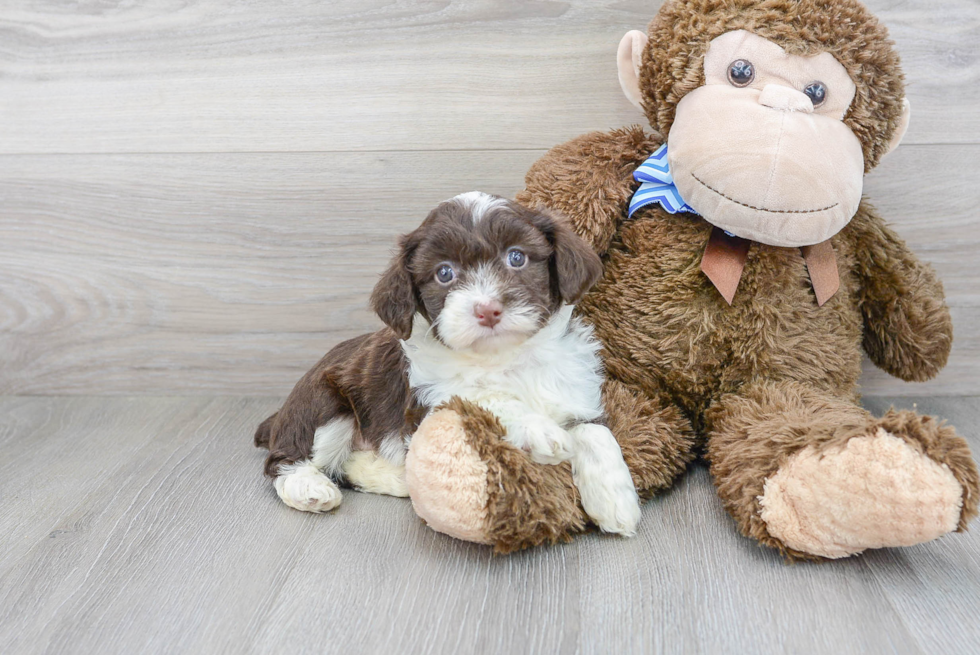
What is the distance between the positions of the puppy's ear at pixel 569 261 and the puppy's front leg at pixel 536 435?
26 centimetres

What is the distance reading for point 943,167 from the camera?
2229 mm

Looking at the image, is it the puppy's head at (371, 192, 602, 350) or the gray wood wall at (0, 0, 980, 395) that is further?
the gray wood wall at (0, 0, 980, 395)

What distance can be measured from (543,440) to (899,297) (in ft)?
3.53

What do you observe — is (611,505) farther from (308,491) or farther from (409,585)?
(308,491)

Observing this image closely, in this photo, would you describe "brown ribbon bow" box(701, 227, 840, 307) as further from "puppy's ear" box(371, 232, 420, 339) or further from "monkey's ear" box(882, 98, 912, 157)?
"puppy's ear" box(371, 232, 420, 339)

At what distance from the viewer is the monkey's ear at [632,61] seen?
188cm

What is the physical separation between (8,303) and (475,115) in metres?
1.72

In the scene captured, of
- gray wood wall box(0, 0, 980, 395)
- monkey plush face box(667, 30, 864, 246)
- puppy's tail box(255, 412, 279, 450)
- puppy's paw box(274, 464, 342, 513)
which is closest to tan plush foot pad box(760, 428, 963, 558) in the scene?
monkey plush face box(667, 30, 864, 246)

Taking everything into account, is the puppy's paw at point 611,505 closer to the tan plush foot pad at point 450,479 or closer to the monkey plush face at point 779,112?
the tan plush foot pad at point 450,479

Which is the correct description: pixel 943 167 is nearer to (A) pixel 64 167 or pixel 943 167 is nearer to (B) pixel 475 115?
(B) pixel 475 115

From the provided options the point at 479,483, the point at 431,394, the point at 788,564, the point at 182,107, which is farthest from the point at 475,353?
the point at 182,107

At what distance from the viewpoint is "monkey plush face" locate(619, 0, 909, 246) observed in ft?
5.37

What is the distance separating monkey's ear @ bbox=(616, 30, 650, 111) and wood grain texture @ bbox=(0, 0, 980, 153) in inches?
11.9

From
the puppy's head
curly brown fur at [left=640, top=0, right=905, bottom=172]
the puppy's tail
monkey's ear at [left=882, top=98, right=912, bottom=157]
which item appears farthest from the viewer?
the puppy's tail
